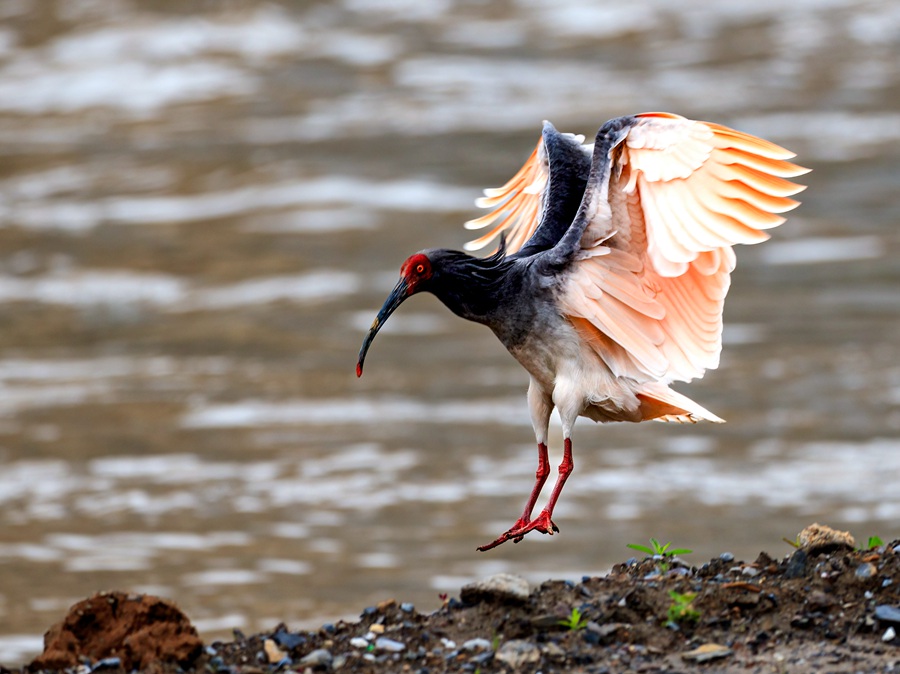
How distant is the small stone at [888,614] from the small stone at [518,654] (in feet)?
4.97

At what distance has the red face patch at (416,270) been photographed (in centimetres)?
804

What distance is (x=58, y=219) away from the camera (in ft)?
105

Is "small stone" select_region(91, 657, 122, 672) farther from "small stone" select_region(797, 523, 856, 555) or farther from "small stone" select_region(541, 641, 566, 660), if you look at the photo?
"small stone" select_region(797, 523, 856, 555)

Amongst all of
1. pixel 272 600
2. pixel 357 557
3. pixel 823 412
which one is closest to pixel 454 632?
pixel 272 600

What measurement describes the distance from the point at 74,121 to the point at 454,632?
3188 centimetres

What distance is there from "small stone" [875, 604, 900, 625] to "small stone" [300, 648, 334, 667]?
2.44 meters

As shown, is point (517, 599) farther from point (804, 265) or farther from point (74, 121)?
point (74, 121)

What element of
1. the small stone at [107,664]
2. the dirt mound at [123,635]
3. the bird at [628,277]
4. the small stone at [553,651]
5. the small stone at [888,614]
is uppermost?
the bird at [628,277]

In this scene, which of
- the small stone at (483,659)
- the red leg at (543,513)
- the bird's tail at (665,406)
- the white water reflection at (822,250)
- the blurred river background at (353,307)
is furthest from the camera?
the white water reflection at (822,250)

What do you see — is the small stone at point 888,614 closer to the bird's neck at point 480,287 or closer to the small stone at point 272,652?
the bird's neck at point 480,287

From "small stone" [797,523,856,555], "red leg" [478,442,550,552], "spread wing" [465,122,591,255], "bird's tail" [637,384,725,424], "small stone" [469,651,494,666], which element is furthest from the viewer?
"spread wing" [465,122,591,255]

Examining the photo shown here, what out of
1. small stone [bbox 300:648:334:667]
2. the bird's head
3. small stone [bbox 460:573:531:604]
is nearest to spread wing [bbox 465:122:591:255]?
the bird's head

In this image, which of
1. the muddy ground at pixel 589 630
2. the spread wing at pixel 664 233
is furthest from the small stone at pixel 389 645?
the spread wing at pixel 664 233

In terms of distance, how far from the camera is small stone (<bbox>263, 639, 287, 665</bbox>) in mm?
7039
